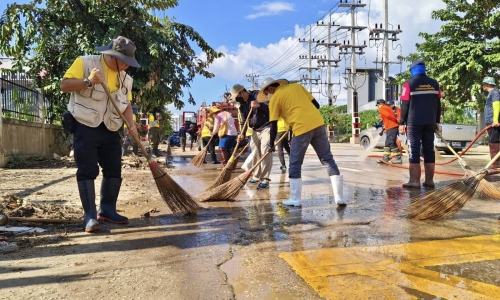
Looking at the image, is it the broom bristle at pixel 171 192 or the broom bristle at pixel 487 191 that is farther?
the broom bristle at pixel 487 191

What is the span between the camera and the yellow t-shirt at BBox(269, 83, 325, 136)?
15.5 ft

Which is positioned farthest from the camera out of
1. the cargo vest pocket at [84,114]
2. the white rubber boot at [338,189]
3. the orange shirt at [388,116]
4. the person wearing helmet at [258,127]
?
the orange shirt at [388,116]

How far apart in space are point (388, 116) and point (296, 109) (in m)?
5.85

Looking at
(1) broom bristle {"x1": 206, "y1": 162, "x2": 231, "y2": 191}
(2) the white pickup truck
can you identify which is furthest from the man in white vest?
(2) the white pickup truck

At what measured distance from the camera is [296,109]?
477 centimetres

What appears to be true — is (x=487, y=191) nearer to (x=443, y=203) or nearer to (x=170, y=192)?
(x=443, y=203)

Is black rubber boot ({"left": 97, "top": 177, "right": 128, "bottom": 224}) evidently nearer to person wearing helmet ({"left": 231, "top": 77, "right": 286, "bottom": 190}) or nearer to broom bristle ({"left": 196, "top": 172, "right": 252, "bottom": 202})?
broom bristle ({"left": 196, "top": 172, "right": 252, "bottom": 202})

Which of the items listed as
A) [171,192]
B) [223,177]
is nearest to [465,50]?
[223,177]

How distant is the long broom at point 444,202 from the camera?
3.90m

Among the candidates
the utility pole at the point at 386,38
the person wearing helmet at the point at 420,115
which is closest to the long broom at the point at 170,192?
the person wearing helmet at the point at 420,115

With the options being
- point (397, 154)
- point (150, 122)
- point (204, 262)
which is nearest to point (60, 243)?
point (204, 262)

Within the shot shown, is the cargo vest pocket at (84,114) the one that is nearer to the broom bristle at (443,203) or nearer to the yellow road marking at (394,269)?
the yellow road marking at (394,269)

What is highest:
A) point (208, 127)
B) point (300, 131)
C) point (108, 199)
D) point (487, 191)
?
point (208, 127)

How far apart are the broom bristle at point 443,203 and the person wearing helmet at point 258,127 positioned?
266 cm
